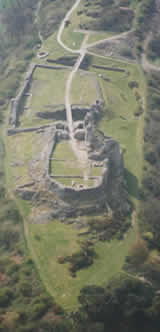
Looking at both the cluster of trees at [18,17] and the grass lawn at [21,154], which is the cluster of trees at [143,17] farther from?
the grass lawn at [21,154]

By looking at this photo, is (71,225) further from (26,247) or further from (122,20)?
(122,20)

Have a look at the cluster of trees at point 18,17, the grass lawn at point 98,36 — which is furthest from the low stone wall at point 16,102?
the cluster of trees at point 18,17

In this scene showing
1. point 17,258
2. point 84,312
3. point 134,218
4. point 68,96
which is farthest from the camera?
point 68,96

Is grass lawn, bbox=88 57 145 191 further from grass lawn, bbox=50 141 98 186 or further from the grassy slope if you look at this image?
grass lawn, bbox=50 141 98 186

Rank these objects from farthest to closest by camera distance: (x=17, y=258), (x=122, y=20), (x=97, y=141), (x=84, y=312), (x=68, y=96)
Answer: (x=122, y=20), (x=68, y=96), (x=97, y=141), (x=17, y=258), (x=84, y=312)

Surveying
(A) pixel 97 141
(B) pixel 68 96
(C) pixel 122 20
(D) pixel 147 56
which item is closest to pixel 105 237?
(A) pixel 97 141

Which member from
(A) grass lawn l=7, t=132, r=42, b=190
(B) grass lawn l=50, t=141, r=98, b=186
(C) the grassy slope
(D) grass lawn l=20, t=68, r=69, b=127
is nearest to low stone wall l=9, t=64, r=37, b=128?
(D) grass lawn l=20, t=68, r=69, b=127

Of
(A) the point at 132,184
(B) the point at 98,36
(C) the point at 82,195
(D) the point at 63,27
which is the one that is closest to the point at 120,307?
(C) the point at 82,195
